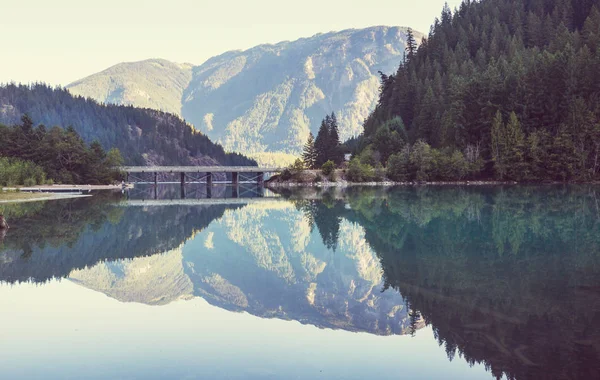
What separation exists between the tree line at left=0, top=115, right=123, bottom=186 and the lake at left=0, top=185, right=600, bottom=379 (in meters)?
74.5

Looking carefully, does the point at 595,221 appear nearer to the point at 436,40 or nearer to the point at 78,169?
the point at 78,169

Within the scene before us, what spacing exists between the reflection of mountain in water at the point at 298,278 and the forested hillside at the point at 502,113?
7568 cm

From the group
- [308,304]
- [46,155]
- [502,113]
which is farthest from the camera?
[502,113]

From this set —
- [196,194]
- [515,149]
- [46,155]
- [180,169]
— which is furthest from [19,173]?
[515,149]

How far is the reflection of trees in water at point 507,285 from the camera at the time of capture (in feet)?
43.4

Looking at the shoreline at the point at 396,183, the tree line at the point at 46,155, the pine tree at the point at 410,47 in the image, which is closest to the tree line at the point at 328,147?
the shoreline at the point at 396,183

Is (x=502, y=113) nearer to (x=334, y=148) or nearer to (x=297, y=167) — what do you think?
(x=334, y=148)

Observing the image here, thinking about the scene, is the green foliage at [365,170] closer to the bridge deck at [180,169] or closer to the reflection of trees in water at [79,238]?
the bridge deck at [180,169]

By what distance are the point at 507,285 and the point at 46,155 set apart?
108371mm

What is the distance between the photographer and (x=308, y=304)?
62.9ft

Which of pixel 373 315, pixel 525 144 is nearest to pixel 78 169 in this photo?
pixel 525 144

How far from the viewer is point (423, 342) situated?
47.8ft

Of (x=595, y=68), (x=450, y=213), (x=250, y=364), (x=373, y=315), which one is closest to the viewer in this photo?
(x=250, y=364)

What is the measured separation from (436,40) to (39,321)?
6683 inches
